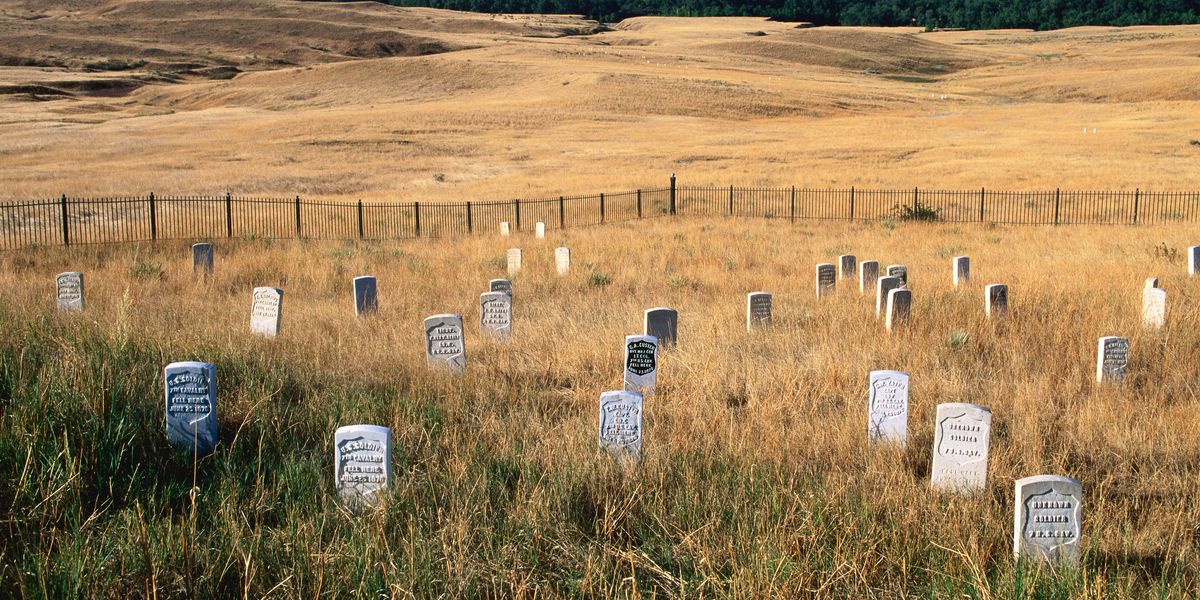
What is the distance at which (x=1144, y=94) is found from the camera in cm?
7812

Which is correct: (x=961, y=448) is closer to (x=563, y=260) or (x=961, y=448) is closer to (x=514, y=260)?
(x=563, y=260)

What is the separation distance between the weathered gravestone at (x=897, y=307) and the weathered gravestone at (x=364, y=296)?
5.95 m

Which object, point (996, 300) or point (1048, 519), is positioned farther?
point (996, 300)

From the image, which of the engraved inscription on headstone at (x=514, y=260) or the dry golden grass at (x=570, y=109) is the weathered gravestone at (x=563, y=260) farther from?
the dry golden grass at (x=570, y=109)

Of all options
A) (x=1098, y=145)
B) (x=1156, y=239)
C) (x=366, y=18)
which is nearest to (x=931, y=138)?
(x=1098, y=145)

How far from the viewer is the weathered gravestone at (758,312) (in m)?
10.9

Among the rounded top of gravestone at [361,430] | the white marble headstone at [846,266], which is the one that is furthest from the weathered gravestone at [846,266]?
the rounded top of gravestone at [361,430]

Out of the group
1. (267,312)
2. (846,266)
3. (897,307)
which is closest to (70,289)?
(267,312)

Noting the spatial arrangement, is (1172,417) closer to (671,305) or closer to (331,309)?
(671,305)

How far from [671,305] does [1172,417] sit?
6.67m

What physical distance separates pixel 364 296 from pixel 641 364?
17.1 ft

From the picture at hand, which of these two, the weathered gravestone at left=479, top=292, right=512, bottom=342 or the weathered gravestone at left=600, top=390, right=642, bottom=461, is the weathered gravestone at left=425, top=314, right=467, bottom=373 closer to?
the weathered gravestone at left=479, top=292, right=512, bottom=342

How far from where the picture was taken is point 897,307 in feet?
34.1

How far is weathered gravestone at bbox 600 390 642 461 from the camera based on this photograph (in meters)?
6.04
